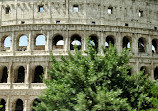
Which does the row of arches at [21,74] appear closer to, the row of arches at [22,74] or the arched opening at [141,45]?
the row of arches at [22,74]

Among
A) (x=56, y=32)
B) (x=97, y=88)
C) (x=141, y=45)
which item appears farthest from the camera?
(x=141, y=45)

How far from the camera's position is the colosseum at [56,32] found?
79.5 ft

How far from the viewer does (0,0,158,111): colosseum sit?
24234 mm

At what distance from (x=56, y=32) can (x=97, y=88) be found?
14.4 meters

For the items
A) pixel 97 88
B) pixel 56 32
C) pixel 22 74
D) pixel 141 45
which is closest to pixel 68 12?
pixel 56 32

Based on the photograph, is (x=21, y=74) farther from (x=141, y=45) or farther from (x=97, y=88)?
(x=141, y=45)

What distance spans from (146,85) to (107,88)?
3.88 meters

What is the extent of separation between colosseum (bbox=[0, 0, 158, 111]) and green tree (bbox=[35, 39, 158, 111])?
1014 cm

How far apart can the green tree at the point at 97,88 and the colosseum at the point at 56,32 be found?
10139mm

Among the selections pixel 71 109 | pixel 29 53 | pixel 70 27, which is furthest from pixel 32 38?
pixel 71 109

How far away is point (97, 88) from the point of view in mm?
12164

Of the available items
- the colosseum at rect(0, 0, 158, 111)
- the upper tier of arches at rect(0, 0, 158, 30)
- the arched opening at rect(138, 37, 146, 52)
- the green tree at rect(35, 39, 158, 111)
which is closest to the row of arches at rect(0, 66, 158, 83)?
the colosseum at rect(0, 0, 158, 111)

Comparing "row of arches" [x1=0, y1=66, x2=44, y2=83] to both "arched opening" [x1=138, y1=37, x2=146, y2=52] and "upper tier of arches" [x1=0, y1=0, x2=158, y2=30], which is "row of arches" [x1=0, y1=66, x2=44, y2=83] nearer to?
"upper tier of arches" [x1=0, y1=0, x2=158, y2=30]

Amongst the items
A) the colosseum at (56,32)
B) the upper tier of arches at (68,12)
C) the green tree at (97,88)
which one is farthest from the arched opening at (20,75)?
the green tree at (97,88)
